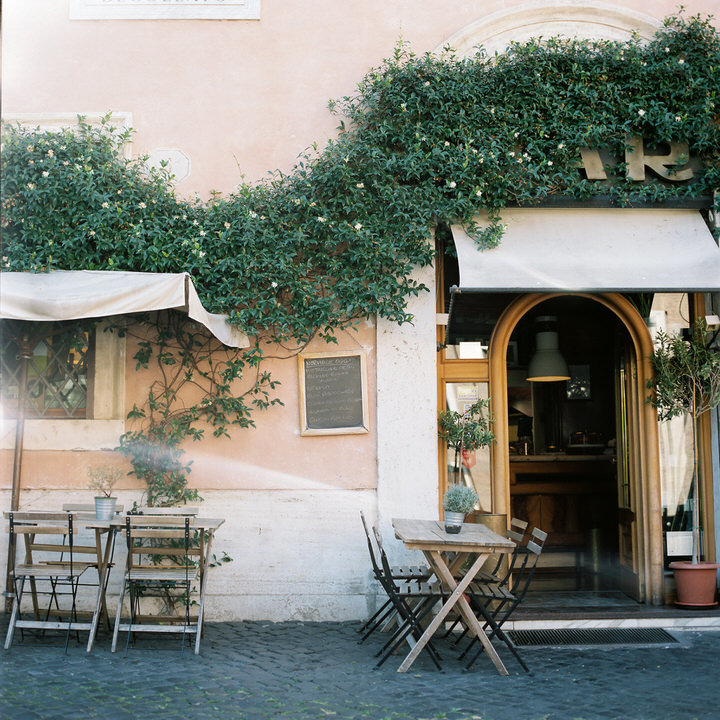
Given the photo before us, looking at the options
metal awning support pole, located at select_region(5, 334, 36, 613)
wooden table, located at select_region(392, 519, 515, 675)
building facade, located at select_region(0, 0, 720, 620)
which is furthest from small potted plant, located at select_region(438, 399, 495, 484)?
metal awning support pole, located at select_region(5, 334, 36, 613)

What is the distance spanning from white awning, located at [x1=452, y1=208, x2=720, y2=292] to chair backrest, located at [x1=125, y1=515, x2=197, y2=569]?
263cm

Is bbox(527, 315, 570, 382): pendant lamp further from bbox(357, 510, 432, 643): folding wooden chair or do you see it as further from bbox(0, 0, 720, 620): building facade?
bbox(357, 510, 432, 643): folding wooden chair

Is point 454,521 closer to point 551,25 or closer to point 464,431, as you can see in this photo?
point 464,431

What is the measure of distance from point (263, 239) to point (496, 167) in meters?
→ 1.90

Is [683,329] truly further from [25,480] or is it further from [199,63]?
[25,480]

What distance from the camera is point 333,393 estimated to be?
21.5 ft

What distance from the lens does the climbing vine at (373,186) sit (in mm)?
6258

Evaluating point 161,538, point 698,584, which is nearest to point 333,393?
point 161,538

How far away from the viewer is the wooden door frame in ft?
21.9

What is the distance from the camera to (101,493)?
6.37m

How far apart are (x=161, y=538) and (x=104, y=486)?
773 mm

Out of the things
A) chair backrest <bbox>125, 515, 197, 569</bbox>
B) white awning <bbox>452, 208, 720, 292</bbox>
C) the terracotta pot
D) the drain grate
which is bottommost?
the drain grate

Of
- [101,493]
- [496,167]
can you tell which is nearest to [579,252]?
→ [496,167]

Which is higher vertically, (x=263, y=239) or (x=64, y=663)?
(x=263, y=239)
